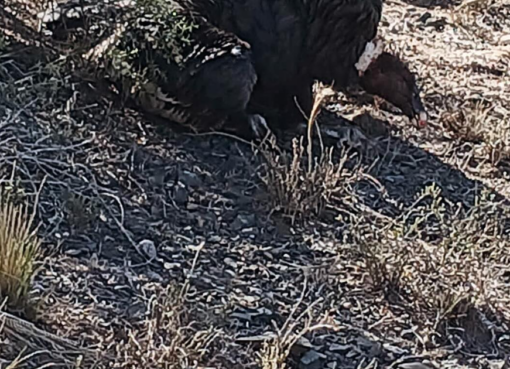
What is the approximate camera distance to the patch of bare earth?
3.40m

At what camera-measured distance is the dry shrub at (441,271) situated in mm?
3729

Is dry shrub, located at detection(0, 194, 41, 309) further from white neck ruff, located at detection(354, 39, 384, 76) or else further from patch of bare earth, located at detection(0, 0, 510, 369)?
white neck ruff, located at detection(354, 39, 384, 76)

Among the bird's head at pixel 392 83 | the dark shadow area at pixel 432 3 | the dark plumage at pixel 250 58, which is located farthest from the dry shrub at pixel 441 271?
the dark shadow area at pixel 432 3

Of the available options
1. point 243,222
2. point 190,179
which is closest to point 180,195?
point 190,179

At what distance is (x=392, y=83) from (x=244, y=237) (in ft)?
4.87

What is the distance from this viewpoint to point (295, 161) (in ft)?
14.0

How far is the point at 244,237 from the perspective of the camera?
416 centimetres

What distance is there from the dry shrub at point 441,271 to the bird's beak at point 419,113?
1.05 m

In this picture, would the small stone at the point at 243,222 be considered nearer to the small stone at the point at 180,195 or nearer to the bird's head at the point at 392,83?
the small stone at the point at 180,195

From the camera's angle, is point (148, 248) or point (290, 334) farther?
point (148, 248)

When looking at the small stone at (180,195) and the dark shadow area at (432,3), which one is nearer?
the small stone at (180,195)

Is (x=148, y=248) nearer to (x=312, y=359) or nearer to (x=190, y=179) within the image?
(x=190, y=179)

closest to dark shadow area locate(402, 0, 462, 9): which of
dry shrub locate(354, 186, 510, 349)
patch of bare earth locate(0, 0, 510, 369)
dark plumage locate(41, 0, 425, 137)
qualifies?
patch of bare earth locate(0, 0, 510, 369)

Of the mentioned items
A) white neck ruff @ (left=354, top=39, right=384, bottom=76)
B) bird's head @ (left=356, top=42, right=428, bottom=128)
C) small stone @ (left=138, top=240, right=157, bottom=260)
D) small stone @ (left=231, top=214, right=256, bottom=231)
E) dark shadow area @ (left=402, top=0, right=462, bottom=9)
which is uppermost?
white neck ruff @ (left=354, top=39, right=384, bottom=76)
